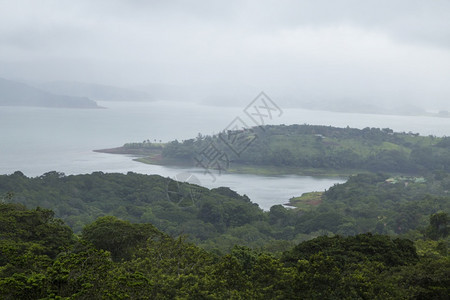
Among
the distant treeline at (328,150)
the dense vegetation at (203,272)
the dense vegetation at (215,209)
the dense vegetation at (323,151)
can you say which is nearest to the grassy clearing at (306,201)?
the dense vegetation at (215,209)

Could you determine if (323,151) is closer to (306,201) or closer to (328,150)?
(328,150)

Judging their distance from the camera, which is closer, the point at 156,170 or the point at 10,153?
the point at 156,170

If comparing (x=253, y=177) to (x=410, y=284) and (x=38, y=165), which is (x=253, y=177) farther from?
(x=410, y=284)

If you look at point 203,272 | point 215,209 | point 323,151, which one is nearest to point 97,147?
point 323,151

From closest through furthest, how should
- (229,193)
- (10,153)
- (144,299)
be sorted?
(144,299)
(229,193)
(10,153)

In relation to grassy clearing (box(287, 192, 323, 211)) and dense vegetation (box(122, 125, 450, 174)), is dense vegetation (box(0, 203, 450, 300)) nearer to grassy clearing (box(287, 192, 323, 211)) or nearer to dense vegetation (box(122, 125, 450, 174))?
grassy clearing (box(287, 192, 323, 211))

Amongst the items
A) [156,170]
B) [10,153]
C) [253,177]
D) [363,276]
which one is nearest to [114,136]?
[10,153]

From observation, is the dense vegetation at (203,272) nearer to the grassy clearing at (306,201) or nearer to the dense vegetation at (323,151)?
the grassy clearing at (306,201)
